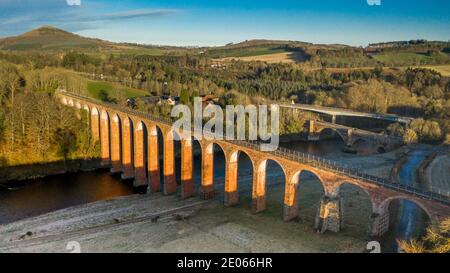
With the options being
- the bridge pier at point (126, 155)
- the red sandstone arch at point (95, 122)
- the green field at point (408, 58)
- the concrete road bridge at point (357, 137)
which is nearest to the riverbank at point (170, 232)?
the bridge pier at point (126, 155)

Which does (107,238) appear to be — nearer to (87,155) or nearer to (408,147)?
(87,155)

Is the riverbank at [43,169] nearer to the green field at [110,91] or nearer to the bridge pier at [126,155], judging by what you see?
the bridge pier at [126,155]

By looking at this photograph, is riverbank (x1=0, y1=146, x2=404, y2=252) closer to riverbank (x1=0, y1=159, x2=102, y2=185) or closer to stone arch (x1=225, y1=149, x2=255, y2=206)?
stone arch (x1=225, y1=149, x2=255, y2=206)

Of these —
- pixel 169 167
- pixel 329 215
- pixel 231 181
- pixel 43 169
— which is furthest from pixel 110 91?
pixel 329 215

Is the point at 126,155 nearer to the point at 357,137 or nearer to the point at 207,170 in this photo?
the point at 207,170

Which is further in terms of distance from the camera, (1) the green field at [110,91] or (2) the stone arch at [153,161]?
(1) the green field at [110,91]
